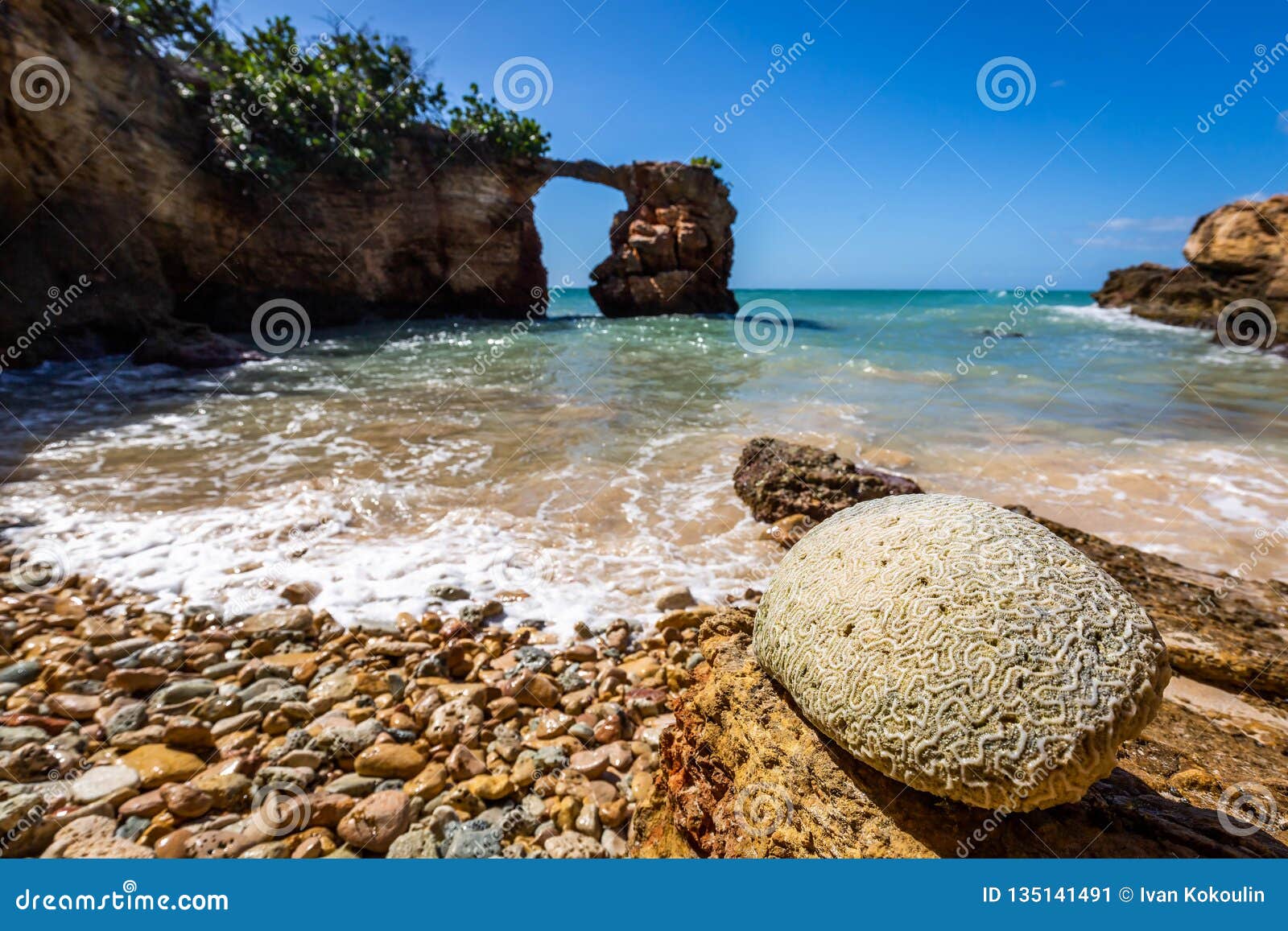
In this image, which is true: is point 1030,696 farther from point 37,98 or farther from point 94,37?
point 94,37

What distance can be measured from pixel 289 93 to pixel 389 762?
22.6 metres

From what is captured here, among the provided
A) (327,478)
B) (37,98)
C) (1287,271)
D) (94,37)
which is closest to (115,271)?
(37,98)

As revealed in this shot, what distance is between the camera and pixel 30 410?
352 inches

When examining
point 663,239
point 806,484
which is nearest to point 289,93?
point 663,239

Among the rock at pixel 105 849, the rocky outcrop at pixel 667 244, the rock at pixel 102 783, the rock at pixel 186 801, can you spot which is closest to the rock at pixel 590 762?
the rock at pixel 186 801

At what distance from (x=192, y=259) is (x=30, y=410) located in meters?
10.7

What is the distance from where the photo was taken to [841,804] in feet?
6.64

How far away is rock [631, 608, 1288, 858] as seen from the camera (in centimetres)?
191
